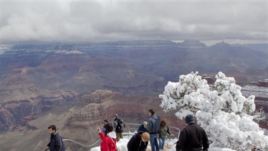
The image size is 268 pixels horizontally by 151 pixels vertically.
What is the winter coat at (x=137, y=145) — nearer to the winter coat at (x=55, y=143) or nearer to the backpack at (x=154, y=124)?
the winter coat at (x=55, y=143)

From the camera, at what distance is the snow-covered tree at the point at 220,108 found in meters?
19.4

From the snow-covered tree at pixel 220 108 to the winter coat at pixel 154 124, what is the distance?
7.98 ft

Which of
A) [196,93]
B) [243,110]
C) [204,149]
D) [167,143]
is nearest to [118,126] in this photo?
[167,143]

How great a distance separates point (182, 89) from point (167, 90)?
86cm

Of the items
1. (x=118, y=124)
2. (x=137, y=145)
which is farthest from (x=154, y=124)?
(x=137, y=145)

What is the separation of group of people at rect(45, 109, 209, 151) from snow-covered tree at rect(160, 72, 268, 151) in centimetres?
184

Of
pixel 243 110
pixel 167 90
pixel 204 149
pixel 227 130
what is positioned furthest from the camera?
pixel 167 90

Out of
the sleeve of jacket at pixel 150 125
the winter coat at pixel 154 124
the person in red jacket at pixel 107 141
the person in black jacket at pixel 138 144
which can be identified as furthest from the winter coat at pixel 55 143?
the winter coat at pixel 154 124

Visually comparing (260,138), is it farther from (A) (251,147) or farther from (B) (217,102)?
(B) (217,102)

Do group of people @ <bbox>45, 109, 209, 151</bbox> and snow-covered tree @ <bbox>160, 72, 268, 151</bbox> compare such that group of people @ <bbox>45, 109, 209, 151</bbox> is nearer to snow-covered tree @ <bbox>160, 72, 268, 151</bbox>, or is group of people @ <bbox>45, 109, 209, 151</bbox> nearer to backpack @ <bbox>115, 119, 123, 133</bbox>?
backpack @ <bbox>115, 119, 123, 133</bbox>

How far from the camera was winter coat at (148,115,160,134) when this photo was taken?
18.6 m

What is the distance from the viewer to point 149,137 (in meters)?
12.8

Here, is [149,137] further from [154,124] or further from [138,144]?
[154,124]

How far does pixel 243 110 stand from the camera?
2188 cm
